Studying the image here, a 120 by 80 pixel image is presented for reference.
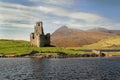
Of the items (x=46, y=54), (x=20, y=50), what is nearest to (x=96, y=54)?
(x=46, y=54)

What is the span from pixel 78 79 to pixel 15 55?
112 m

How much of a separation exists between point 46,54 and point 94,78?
340 ft

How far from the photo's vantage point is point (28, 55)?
18112 centimetres

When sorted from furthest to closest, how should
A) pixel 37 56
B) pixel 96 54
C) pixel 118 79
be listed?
1. pixel 96 54
2. pixel 37 56
3. pixel 118 79

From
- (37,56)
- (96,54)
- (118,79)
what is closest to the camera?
(118,79)

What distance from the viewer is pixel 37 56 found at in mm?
177625

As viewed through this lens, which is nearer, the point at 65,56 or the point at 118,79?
the point at 118,79

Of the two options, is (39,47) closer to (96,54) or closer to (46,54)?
(46,54)

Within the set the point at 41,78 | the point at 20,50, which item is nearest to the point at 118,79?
the point at 41,78

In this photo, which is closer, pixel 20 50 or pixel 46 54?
pixel 46 54

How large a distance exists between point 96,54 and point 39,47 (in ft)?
120

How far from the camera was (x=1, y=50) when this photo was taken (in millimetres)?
195000

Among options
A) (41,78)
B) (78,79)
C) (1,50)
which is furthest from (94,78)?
(1,50)

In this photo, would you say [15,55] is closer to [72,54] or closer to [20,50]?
[20,50]
